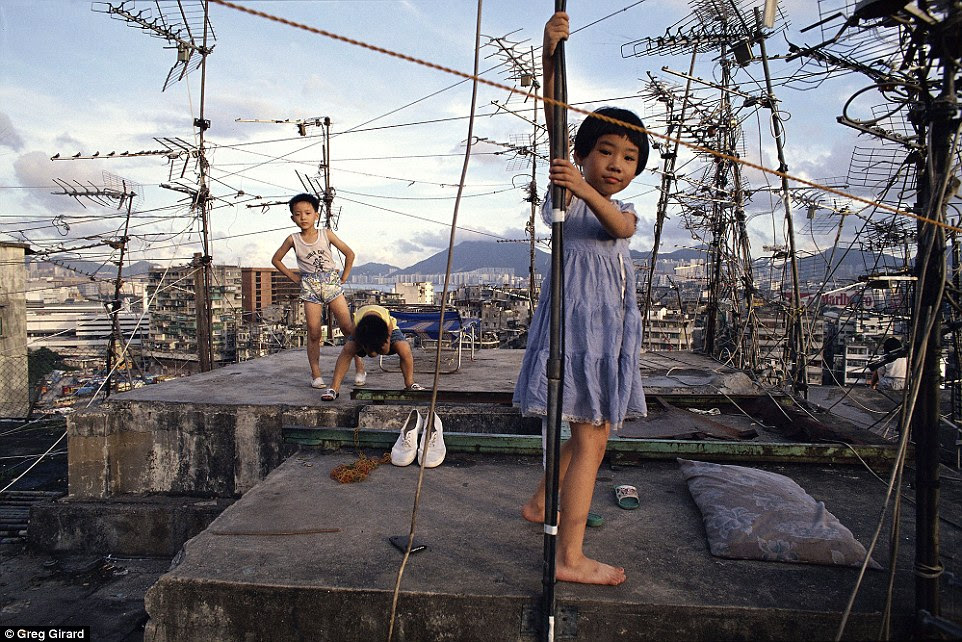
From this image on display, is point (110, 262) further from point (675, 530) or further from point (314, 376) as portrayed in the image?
point (675, 530)

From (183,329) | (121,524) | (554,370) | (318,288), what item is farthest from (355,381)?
(183,329)

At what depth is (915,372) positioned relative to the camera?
5.65 ft

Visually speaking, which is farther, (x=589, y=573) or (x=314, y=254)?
(x=314, y=254)

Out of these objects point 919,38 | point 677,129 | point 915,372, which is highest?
point 677,129

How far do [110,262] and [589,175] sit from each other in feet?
29.4

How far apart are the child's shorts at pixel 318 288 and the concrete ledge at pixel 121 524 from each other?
1.86m

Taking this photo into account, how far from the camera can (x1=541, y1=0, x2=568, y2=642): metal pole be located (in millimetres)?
1737

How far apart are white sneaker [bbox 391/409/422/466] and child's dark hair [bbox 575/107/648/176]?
1.85 meters

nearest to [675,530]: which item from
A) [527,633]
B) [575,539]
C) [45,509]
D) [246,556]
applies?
[575,539]

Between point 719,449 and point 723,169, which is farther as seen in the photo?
point 723,169

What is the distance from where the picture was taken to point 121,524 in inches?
182

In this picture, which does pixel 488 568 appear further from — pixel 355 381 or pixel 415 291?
pixel 415 291

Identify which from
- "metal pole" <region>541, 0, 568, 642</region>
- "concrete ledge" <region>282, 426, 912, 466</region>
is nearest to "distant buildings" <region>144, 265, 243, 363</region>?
"concrete ledge" <region>282, 426, 912, 466</region>

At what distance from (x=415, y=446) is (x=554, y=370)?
5.78 ft
